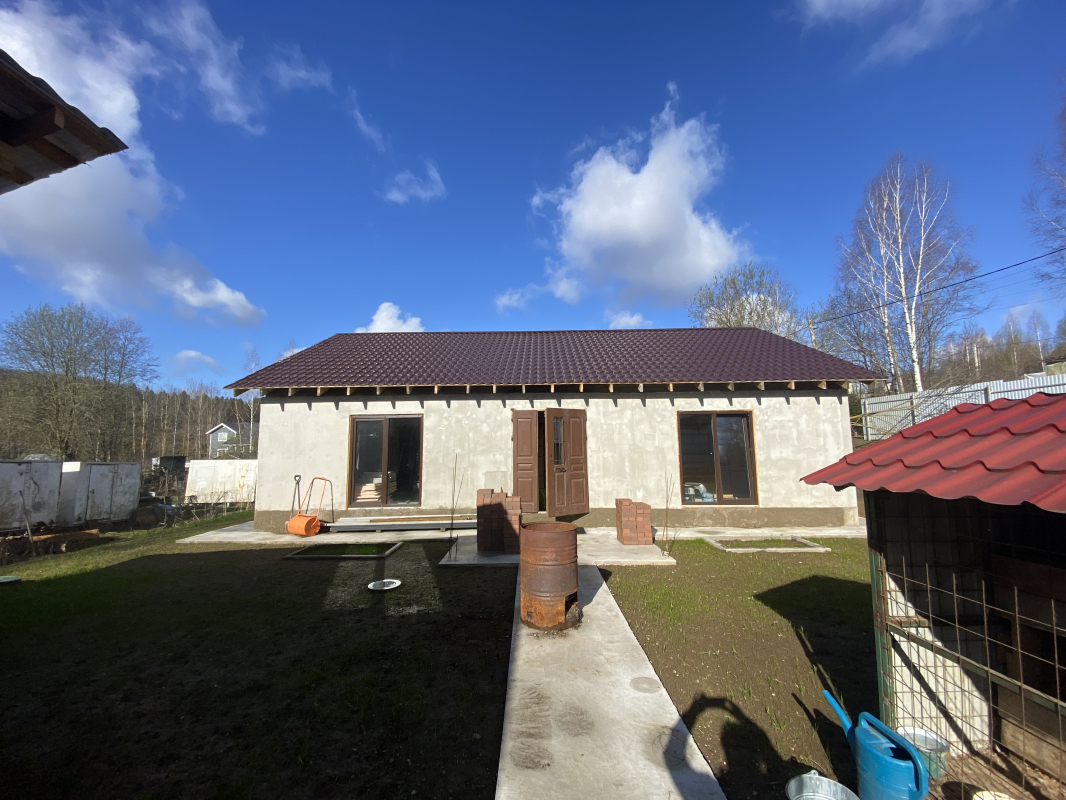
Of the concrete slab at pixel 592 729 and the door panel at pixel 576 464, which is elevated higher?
the door panel at pixel 576 464

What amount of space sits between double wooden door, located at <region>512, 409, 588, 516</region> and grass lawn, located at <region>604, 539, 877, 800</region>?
2665 millimetres

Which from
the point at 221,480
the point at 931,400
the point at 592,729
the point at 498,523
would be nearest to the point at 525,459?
the point at 498,523

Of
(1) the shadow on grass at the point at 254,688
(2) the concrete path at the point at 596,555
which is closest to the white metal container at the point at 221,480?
(1) the shadow on grass at the point at 254,688

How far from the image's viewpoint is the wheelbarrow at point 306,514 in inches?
360

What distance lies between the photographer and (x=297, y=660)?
13.2 feet

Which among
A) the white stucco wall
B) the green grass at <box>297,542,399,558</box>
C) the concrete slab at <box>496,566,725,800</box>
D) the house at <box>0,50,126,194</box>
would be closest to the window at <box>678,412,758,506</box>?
the white stucco wall

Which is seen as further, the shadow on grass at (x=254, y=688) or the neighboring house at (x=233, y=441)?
the neighboring house at (x=233, y=441)

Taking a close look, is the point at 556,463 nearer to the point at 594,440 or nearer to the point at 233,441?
the point at 594,440

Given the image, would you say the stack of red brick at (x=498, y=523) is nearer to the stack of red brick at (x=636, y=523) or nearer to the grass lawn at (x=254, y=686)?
the grass lawn at (x=254, y=686)

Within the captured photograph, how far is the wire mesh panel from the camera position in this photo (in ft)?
8.37

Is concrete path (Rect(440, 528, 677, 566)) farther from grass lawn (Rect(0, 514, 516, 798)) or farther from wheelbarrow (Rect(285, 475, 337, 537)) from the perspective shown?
wheelbarrow (Rect(285, 475, 337, 537))

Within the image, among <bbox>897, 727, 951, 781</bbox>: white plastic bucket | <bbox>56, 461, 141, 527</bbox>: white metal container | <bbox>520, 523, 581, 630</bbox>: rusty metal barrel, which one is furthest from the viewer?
<bbox>56, 461, 141, 527</bbox>: white metal container

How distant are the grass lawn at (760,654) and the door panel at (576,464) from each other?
264 centimetres

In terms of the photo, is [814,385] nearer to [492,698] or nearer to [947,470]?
[947,470]
